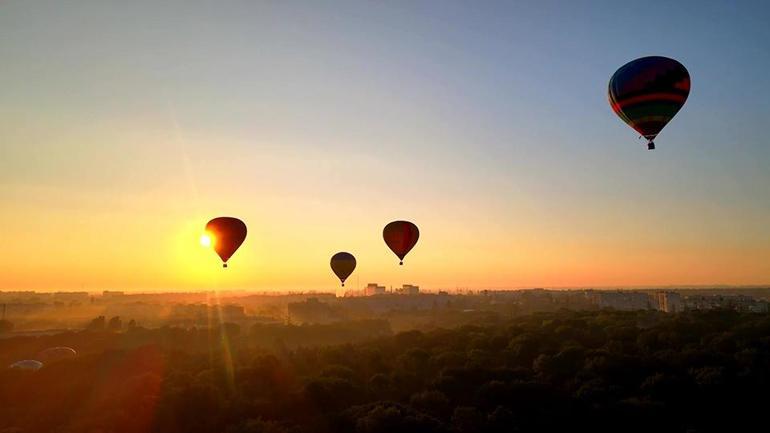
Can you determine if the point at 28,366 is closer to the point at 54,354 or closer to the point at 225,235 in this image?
the point at 54,354

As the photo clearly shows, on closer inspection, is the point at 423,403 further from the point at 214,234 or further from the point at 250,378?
the point at 214,234

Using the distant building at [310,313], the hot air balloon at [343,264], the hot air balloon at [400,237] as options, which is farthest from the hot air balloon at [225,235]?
the distant building at [310,313]

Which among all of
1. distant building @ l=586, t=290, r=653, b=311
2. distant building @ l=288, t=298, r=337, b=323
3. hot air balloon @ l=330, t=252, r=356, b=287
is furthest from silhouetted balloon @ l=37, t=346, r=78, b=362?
distant building @ l=586, t=290, r=653, b=311

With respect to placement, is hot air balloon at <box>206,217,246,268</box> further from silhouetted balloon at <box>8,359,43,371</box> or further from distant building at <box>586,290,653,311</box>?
distant building at <box>586,290,653,311</box>

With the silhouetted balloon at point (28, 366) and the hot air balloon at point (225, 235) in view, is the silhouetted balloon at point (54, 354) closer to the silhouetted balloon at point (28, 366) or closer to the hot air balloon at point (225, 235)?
the silhouetted balloon at point (28, 366)

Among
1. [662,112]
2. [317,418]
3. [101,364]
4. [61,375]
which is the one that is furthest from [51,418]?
[662,112]
